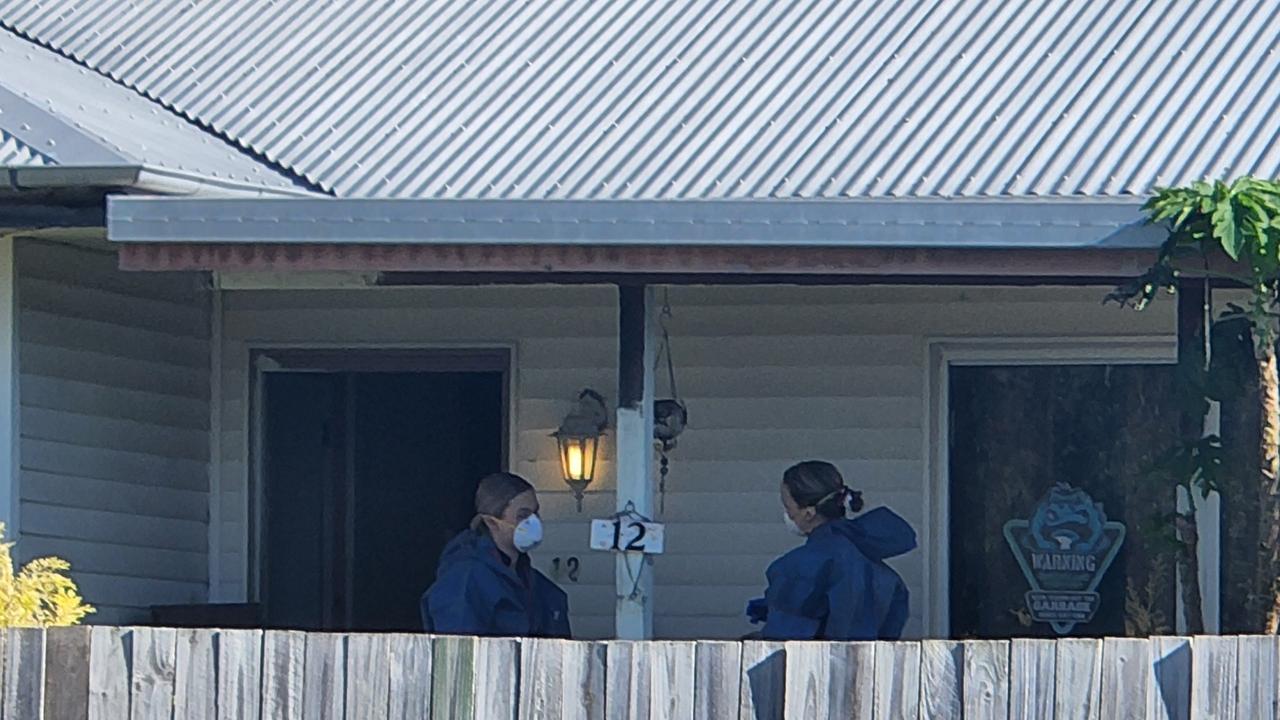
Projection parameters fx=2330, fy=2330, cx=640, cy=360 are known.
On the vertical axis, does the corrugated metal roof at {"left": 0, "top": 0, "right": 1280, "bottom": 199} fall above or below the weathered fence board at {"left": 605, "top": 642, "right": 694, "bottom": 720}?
above

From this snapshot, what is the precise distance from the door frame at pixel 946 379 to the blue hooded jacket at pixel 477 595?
189 cm

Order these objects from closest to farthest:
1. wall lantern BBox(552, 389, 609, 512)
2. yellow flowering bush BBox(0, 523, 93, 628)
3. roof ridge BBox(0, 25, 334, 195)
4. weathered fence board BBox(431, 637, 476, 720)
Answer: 1. weathered fence board BBox(431, 637, 476, 720)
2. yellow flowering bush BBox(0, 523, 93, 628)
3. roof ridge BBox(0, 25, 334, 195)
4. wall lantern BBox(552, 389, 609, 512)

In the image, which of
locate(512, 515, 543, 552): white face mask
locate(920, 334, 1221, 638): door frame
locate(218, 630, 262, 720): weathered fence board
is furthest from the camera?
locate(920, 334, 1221, 638): door frame

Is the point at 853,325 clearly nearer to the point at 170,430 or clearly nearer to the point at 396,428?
the point at 170,430

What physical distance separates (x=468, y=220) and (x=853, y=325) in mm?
2322

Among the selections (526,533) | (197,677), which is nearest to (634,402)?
(526,533)

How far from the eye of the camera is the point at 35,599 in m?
6.73

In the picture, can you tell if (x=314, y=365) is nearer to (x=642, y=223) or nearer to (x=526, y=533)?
(x=526, y=533)

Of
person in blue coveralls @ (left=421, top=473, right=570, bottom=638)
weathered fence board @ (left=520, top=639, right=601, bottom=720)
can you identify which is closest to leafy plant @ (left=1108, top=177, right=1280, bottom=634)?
person in blue coveralls @ (left=421, top=473, right=570, bottom=638)

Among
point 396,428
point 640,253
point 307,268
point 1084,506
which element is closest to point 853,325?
point 1084,506

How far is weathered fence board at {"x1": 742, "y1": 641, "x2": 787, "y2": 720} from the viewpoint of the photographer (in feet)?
18.2

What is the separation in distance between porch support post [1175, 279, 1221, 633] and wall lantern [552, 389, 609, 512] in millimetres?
2281

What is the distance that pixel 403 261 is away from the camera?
7.56 m

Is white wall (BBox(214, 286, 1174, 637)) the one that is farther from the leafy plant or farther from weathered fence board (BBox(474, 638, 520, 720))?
weathered fence board (BBox(474, 638, 520, 720))
